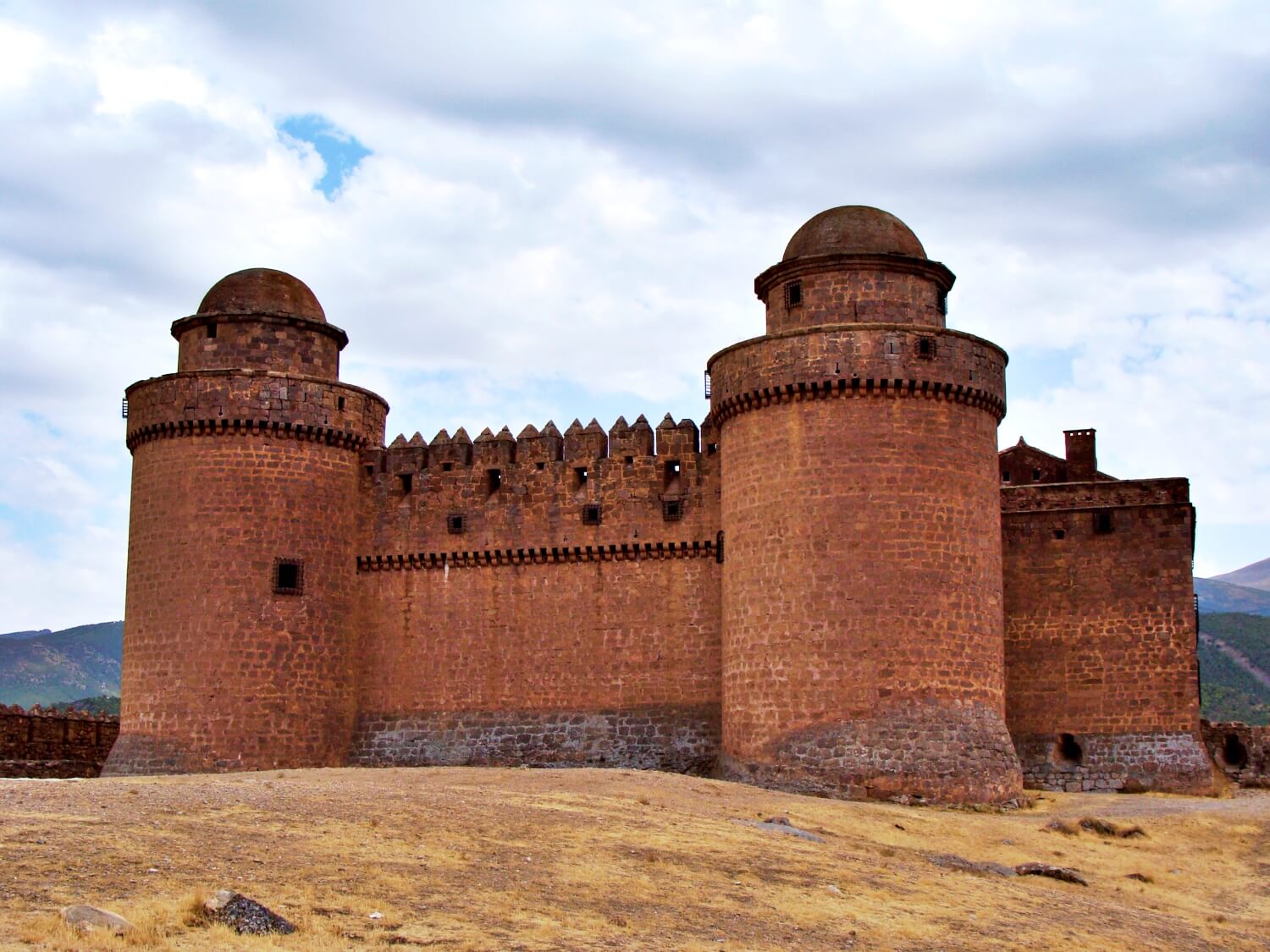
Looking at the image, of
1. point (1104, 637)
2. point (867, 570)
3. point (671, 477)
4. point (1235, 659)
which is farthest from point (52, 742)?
point (1235, 659)

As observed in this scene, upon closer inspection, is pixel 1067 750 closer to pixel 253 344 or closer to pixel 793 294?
pixel 793 294

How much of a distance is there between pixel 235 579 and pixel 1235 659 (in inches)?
Answer: 3285

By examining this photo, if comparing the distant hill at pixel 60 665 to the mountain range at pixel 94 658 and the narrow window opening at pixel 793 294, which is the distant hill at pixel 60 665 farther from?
the narrow window opening at pixel 793 294

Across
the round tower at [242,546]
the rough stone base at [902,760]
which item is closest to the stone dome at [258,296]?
the round tower at [242,546]

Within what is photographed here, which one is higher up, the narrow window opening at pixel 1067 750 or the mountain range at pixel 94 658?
the mountain range at pixel 94 658

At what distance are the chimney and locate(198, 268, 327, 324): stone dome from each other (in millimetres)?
15178

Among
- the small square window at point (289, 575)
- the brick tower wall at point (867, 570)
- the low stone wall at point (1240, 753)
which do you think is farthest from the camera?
the small square window at point (289, 575)

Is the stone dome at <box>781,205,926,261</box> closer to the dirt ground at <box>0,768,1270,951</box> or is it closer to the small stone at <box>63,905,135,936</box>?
the dirt ground at <box>0,768,1270,951</box>

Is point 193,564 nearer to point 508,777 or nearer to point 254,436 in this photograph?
point 254,436

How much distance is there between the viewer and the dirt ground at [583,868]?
12.6 m

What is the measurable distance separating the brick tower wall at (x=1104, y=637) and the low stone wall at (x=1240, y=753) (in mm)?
1603

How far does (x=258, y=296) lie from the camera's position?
30141 millimetres

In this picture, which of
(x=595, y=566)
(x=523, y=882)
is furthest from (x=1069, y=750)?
(x=523, y=882)

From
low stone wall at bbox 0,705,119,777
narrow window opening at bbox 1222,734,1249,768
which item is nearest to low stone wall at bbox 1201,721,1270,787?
narrow window opening at bbox 1222,734,1249,768
